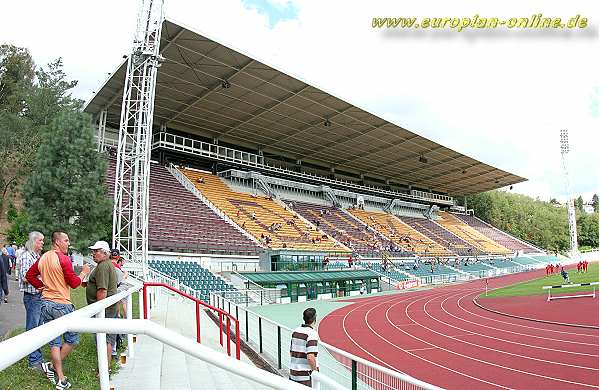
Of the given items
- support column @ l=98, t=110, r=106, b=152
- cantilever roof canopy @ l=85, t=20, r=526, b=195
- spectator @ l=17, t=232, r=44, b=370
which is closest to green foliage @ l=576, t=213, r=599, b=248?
cantilever roof canopy @ l=85, t=20, r=526, b=195

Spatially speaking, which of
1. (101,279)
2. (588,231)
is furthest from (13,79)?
(588,231)

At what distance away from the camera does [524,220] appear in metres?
92.8

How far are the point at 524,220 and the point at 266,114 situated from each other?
7212 cm

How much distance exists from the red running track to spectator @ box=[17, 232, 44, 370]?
7671 millimetres

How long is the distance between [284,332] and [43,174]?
15.5m

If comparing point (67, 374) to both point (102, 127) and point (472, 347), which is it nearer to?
point (472, 347)

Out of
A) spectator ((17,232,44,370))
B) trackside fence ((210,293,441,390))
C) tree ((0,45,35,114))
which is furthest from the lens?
tree ((0,45,35,114))

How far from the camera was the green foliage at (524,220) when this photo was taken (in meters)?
87.8

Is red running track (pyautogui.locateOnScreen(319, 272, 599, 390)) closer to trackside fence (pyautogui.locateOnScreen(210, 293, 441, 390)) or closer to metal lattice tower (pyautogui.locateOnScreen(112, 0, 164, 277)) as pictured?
trackside fence (pyautogui.locateOnScreen(210, 293, 441, 390))

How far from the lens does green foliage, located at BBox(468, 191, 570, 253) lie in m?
87.8

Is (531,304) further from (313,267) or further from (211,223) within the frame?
(211,223)

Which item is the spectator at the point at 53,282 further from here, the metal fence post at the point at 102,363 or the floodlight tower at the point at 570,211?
the floodlight tower at the point at 570,211

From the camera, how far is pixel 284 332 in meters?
9.25

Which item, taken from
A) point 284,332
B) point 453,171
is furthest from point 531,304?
point 453,171
